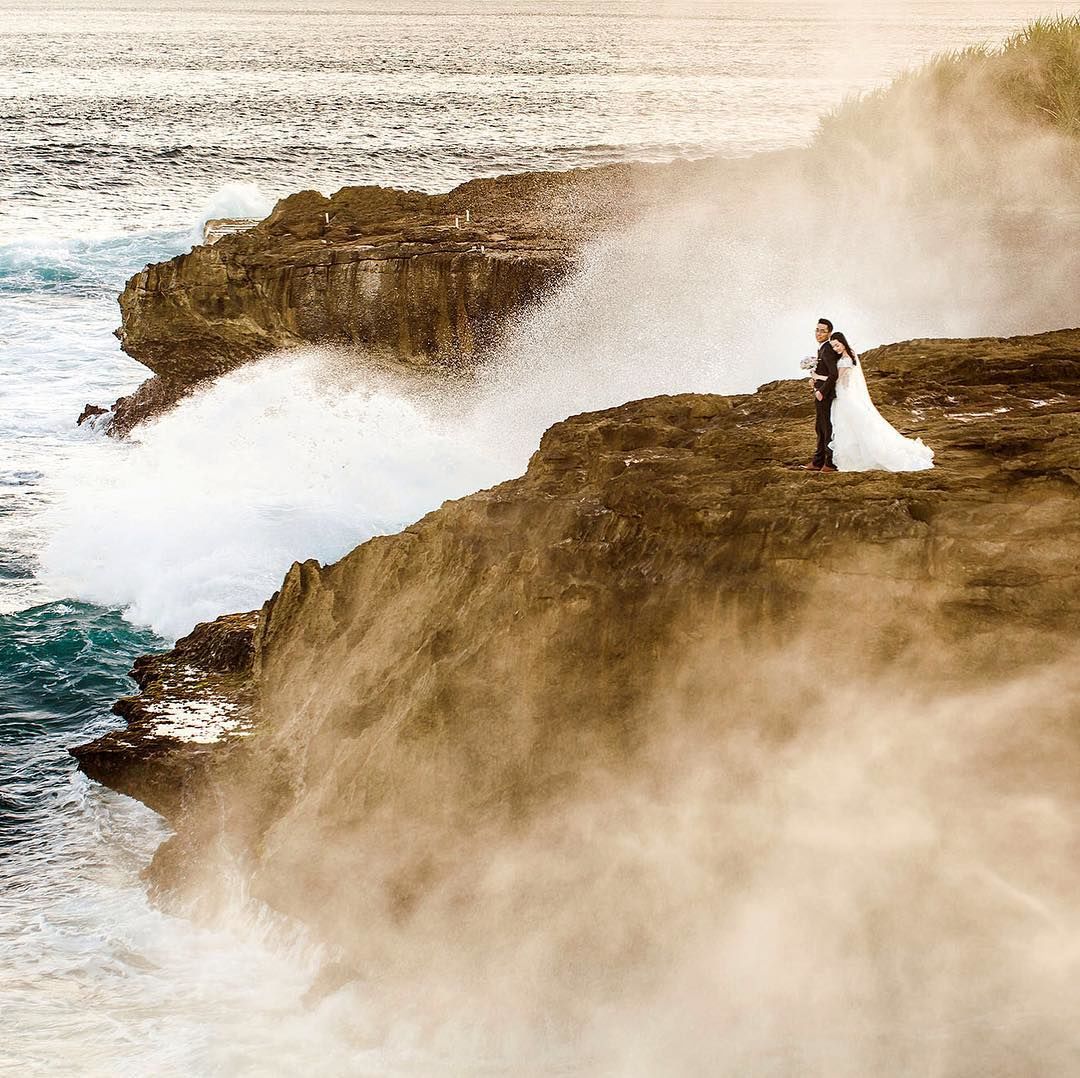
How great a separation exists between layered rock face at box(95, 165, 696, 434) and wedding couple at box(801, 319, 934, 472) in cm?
920

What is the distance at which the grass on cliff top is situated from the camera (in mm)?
22906

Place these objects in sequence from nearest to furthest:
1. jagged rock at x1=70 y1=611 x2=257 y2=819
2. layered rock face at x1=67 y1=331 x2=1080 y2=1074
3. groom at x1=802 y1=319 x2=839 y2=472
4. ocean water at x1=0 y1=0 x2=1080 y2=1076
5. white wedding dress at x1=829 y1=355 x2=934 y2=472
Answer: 1. layered rock face at x1=67 y1=331 x2=1080 y2=1074
2. white wedding dress at x1=829 y1=355 x2=934 y2=472
3. ocean water at x1=0 y1=0 x2=1080 y2=1076
4. groom at x1=802 y1=319 x2=839 y2=472
5. jagged rock at x1=70 y1=611 x2=257 y2=819

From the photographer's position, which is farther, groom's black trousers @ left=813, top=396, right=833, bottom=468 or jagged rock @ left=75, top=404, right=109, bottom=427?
jagged rock @ left=75, top=404, right=109, bottom=427

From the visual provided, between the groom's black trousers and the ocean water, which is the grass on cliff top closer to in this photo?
the ocean water

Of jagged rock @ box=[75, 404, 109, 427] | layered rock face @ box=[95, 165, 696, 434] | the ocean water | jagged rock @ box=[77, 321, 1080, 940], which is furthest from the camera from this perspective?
jagged rock @ box=[75, 404, 109, 427]

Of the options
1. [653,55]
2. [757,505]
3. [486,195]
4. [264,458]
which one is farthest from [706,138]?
[653,55]

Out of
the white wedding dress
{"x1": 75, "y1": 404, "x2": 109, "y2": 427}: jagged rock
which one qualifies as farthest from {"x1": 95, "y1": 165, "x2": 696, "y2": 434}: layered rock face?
the white wedding dress

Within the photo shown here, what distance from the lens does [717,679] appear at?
867cm

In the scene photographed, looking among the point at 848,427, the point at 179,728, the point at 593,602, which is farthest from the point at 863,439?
the point at 179,728

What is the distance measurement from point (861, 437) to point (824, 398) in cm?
51

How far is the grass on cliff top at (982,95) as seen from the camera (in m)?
22.9

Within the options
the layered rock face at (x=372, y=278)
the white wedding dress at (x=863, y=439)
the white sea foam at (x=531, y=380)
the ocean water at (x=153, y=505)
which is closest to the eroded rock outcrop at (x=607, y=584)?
the white wedding dress at (x=863, y=439)

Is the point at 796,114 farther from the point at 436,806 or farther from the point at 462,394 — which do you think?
the point at 436,806

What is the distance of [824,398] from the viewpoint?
1006 centimetres
